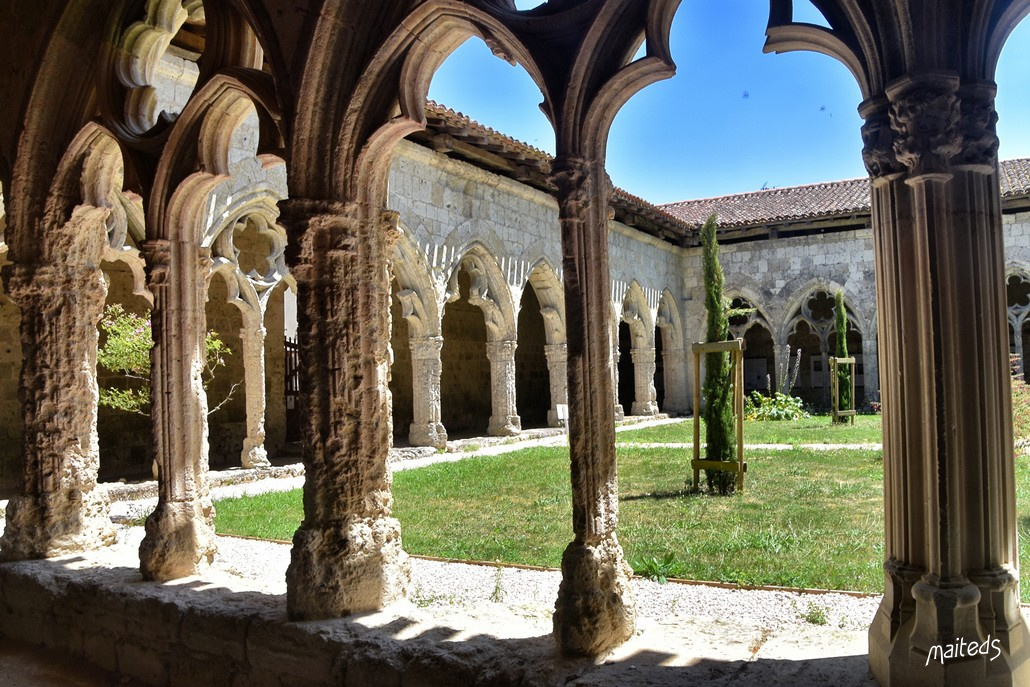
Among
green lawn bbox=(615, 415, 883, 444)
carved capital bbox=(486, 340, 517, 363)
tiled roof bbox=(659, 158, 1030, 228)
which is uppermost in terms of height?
tiled roof bbox=(659, 158, 1030, 228)

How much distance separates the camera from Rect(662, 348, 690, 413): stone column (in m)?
19.6

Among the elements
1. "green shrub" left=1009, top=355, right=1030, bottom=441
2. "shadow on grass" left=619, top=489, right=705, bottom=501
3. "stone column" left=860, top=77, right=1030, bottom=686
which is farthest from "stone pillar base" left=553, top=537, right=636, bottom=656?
"green shrub" left=1009, top=355, right=1030, bottom=441

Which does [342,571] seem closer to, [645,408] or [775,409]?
[775,409]

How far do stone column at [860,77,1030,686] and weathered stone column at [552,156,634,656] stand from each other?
837 millimetres

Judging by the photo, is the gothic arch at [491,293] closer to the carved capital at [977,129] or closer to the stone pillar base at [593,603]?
the stone pillar base at [593,603]

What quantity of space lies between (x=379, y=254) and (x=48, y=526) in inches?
102

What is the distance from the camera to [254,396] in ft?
31.7

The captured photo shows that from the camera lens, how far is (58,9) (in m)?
4.28

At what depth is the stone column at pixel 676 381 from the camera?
19.6 meters

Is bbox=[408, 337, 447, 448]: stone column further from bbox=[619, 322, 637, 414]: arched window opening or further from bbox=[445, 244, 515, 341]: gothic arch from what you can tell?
bbox=[619, 322, 637, 414]: arched window opening

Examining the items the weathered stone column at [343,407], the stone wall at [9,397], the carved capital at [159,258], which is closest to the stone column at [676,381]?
the stone wall at [9,397]

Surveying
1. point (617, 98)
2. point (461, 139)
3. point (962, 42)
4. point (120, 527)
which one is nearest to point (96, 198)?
point (120, 527)

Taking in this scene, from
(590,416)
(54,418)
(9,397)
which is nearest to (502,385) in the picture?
(9,397)

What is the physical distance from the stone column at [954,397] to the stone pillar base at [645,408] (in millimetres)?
15641
